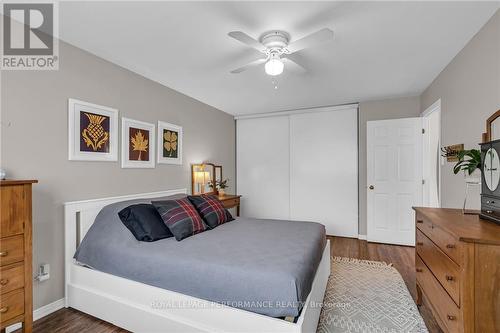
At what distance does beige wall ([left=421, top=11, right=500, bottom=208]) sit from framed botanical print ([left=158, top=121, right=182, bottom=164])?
3.48 metres

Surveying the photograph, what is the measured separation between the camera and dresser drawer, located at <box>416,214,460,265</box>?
1342mm

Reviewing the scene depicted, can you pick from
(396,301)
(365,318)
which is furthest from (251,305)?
(396,301)

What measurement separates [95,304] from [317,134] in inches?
164

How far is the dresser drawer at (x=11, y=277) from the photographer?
5.23 feet

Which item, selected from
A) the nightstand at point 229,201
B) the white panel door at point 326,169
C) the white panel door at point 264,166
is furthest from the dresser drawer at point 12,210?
the white panel door at point 326,169

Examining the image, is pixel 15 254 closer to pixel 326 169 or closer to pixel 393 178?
pixel 326 169

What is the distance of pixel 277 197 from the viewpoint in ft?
16.7

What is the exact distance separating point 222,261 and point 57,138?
192 cm

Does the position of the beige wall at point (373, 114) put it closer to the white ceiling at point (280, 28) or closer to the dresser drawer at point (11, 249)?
the white ceiling at point (280, 28)

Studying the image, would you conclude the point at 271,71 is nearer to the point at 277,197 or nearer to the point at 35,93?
the point at 35,93

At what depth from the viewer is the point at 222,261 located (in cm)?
171

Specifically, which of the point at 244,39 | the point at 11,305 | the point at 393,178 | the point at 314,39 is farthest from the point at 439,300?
the point at 11,305

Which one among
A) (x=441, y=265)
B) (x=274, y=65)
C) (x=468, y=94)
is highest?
(x=274, y=65)
